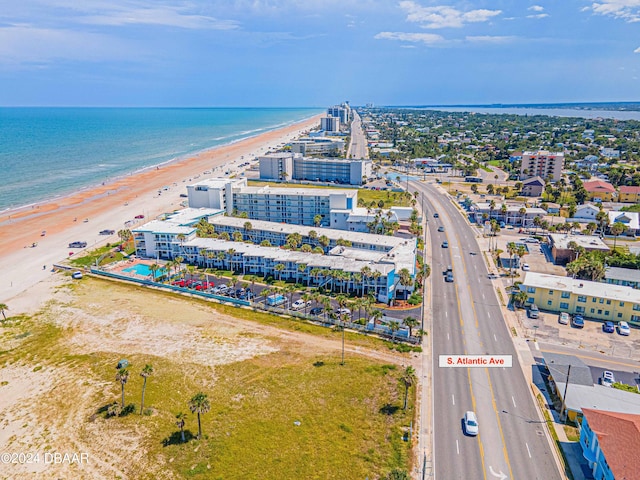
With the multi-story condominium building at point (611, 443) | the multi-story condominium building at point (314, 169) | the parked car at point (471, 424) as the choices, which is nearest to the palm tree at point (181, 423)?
the parked car at point (471, 424)

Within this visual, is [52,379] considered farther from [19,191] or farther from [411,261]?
[19,191]

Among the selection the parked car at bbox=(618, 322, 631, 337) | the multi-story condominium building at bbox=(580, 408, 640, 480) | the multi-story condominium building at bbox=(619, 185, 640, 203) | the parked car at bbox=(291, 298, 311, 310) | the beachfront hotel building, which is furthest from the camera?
the multi-story condominium building at bbox=(619, 185, 640, 203)

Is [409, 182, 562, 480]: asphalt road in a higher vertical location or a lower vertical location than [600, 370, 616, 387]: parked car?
lower

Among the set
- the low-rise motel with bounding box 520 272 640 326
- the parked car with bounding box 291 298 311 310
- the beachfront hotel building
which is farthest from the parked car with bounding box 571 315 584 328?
the beachfront hotel building

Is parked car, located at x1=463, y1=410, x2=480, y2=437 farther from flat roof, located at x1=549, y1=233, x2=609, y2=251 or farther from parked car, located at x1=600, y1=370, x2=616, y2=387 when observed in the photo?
flat roof, located at x1=549, y1=233, x2=609, y2=251

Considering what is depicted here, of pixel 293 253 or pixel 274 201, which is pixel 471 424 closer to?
pixel 293 253

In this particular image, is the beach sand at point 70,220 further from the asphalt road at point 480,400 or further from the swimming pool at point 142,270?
the asphalt road at point 480,400

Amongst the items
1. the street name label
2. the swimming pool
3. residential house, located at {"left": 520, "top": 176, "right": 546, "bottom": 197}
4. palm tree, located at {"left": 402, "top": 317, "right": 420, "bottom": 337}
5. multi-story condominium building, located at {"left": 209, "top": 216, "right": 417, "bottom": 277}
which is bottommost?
the swimming pool
